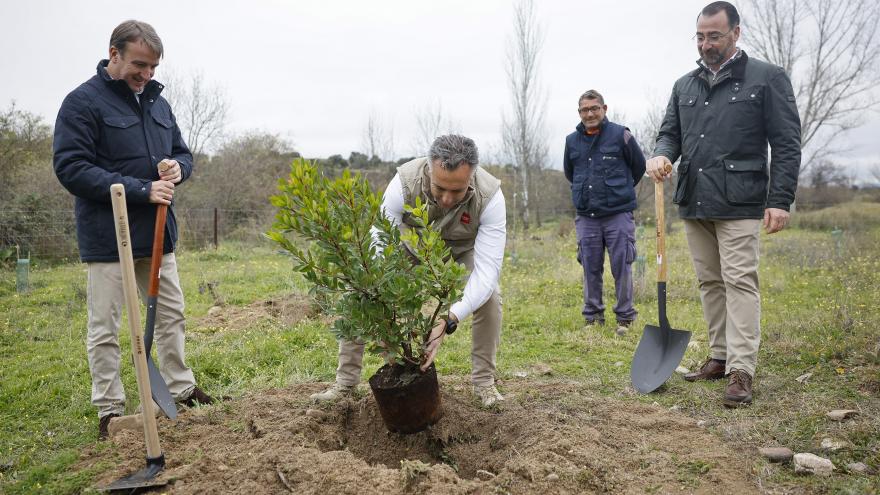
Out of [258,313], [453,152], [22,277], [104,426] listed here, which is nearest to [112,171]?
[104,426]

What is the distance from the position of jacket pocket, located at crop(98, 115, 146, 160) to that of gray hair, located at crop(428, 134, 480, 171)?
184cm

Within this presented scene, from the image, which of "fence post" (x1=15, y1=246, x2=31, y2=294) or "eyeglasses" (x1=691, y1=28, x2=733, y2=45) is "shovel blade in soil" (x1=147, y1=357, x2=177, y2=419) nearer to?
"eyeglasses" (x1=691, y1=28, x2=733, y2=45)

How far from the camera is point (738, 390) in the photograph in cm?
351

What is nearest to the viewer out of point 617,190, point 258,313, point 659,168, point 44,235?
point 659,168

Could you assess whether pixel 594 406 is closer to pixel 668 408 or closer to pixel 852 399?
pixel 668 408

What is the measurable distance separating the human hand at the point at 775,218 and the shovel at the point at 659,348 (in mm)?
616

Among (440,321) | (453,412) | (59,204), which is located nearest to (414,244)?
(440,321)

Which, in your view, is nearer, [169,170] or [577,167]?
[169,170]

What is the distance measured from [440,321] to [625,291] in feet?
10.4

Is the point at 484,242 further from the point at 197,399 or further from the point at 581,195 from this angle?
the point at 581,195

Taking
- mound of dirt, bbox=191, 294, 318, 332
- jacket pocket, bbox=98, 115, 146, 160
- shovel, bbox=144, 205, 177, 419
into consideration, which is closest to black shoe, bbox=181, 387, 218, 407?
shovel, bbox=144, 205, 177, 419

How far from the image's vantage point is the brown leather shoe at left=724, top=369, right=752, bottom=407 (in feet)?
11.4

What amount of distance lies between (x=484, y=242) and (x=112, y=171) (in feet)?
7.37

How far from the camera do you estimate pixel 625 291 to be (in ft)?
18.6
